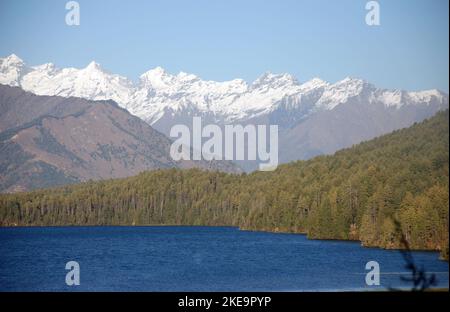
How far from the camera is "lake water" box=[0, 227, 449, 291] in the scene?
8625cm

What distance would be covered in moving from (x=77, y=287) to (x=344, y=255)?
4848 centimetres

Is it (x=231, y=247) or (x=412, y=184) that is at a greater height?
(x=412, y=184)

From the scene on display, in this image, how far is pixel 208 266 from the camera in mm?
110062

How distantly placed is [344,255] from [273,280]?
3316cm

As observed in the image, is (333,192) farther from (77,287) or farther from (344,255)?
(77,287)

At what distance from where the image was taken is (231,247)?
14938 cm

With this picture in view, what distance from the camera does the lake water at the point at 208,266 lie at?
86.2 metres

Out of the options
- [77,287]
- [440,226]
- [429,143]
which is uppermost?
[429,143]
